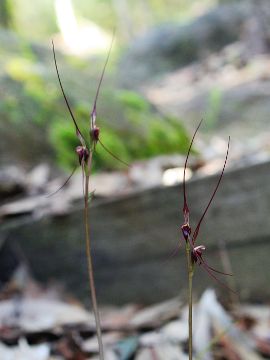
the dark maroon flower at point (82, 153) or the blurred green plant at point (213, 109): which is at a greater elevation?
the blurred green plant at point (213, 109)

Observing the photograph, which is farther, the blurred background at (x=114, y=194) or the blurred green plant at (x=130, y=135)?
the blurred green plant at (x=130, y=135)

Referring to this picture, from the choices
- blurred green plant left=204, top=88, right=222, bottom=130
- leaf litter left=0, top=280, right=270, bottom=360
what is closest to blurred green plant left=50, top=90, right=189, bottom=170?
leaf litter left=0, top=280, right=270, bottom=360

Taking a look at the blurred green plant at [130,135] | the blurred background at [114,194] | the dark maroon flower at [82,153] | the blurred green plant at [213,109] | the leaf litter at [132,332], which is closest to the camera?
the dark maroon flower at [82,153]

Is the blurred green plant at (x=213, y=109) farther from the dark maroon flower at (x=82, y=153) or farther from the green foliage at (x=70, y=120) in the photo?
the dark maroon flower at (x=82, y=153)

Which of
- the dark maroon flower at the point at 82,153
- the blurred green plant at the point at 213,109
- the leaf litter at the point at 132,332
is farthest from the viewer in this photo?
the blurred green plant at the point at 213,109

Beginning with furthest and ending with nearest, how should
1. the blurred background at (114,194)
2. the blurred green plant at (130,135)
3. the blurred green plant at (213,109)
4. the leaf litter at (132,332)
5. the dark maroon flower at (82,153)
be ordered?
the blurred green plant at (213,109) < the blurred green plant at (130,135) < the blurred background at (114,194) < the leaf litter at (132,332) < the dark maroon flower at (82,153)

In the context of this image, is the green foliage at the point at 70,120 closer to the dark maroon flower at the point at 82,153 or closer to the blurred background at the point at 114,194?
the blurred background at the point at 114,194

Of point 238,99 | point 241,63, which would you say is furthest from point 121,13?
point 238,99

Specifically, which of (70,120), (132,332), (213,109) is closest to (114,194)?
(132,332)

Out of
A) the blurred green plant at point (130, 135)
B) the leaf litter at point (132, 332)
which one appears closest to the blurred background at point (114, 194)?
the blurred green plant at point (130, 135)

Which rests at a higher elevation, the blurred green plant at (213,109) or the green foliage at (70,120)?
the blurred green plant at (213,109)

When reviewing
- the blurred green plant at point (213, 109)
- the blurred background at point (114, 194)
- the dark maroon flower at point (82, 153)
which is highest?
the blurred green plant at point (213, 109)

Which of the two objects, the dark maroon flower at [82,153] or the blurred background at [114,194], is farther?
the blurred background at [114,194]

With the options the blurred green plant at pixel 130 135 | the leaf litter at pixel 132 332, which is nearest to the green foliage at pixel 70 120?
the blurred green plant at pixel 130 135
